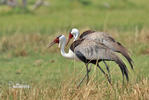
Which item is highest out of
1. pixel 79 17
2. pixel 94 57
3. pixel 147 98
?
pixel 79 17

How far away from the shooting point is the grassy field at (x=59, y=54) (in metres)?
6.08

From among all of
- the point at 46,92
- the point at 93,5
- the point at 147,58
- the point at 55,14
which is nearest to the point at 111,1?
the point at 93,5

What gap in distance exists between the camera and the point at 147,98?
228 inches

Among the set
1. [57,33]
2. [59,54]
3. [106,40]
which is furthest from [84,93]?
[59,54]

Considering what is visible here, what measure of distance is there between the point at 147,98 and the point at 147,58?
485cm

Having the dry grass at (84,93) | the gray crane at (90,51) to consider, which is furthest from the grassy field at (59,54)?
the gray crane at (90,51)

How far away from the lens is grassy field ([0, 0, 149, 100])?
19.9ft

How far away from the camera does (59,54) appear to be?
11.2 meters

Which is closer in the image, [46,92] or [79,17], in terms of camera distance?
[46,92]

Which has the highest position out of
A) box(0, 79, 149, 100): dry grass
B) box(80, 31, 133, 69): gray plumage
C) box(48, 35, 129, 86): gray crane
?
box(80, 31, 133, 69): gray plumage

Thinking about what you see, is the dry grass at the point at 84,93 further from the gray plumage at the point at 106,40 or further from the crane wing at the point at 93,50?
the gray plumage at the point at 106,40

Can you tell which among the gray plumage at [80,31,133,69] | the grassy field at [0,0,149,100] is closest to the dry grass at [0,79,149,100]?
the grassy field at [0,0,149,100]

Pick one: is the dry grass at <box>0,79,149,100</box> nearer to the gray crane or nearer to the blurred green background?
the blurred green background

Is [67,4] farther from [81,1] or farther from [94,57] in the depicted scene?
[94,57]
